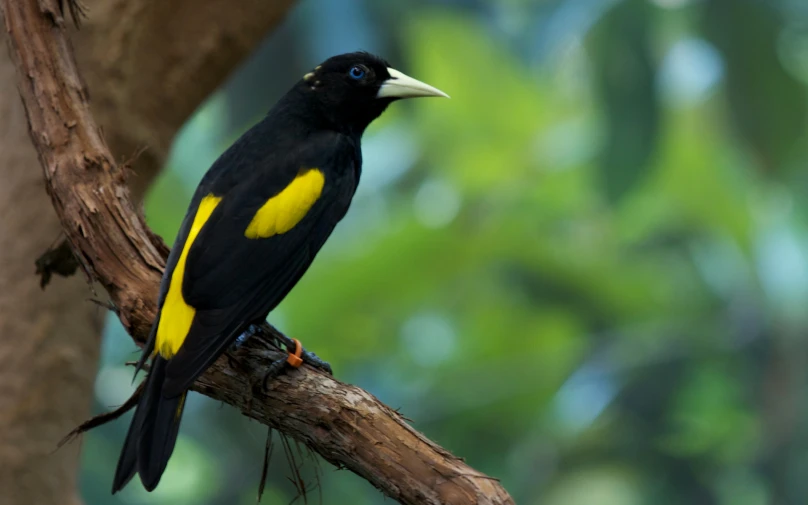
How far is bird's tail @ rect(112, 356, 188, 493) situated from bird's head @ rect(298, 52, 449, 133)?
1.16 meters

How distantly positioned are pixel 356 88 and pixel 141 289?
100 centimetres

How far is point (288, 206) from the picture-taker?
2.42 m

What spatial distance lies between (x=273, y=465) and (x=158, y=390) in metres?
3.69

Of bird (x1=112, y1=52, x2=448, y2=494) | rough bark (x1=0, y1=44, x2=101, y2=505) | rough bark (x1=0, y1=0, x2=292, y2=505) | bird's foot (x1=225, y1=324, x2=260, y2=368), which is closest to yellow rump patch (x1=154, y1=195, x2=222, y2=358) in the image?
bird (x1=112, y1=52, x2=448, y2=494)

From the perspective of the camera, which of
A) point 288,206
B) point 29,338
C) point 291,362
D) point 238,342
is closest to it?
point 291,362

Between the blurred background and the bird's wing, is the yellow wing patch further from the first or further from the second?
the blurred background

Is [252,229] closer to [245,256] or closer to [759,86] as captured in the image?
[245,256]

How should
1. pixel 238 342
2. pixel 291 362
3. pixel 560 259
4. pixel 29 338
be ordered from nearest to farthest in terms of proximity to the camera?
1. pixel 291 362
2. pixel 238 342
3. pixel 29 338
4. pixel 560 259

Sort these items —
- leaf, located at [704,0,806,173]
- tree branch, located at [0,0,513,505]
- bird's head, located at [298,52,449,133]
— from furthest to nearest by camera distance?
leaf, located at [704,0,806,173], bird's head, located at [298,52,449,133], tree branch, located at [0,0,513,505]

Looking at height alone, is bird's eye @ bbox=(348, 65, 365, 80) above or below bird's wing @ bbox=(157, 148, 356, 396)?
above

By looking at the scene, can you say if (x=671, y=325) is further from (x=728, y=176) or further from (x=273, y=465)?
(x=273, y=465)

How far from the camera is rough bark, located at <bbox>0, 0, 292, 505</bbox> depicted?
3.09 meters

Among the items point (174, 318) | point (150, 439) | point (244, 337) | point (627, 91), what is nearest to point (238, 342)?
point (244, 337)

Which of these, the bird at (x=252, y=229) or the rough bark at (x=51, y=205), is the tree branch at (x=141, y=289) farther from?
the rough bark at (x=51, y=205)
